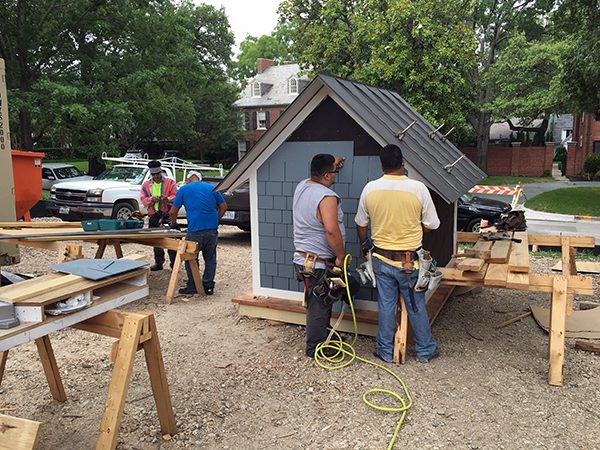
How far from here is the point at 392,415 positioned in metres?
3.98

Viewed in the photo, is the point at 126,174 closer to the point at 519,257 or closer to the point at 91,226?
the point at 91,226

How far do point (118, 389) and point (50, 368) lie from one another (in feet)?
4.63

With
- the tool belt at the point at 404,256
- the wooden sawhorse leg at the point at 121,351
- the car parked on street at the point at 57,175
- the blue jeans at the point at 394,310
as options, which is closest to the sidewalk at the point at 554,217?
the blue jeans at the point at 394,310

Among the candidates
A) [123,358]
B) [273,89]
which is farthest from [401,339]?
[273,89]

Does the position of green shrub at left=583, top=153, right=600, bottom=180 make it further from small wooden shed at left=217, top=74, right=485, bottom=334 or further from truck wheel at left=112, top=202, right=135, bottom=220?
small wooden shed at left=217, top=74, right=485, bottom=334

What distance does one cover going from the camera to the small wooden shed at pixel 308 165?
5.26 meters

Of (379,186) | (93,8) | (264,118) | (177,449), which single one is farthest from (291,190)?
(264,118)

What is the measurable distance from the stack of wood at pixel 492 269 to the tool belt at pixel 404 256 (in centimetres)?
49

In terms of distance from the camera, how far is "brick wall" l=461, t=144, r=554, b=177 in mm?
32906

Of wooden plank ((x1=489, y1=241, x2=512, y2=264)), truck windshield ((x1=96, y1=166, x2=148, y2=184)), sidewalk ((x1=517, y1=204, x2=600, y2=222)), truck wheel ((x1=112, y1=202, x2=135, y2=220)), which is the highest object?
→ truck windshield ((x1=96, y1=166, x2=148, y2=184))

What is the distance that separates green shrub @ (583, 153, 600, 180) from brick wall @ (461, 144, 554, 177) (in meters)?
3.48

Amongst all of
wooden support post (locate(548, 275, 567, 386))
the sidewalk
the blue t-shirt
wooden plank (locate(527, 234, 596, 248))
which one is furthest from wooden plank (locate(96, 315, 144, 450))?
the sidewalk

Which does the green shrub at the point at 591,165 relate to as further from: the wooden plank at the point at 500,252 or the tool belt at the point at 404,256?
the tool belt at the point at 404,256

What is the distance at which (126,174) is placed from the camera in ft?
45.8
